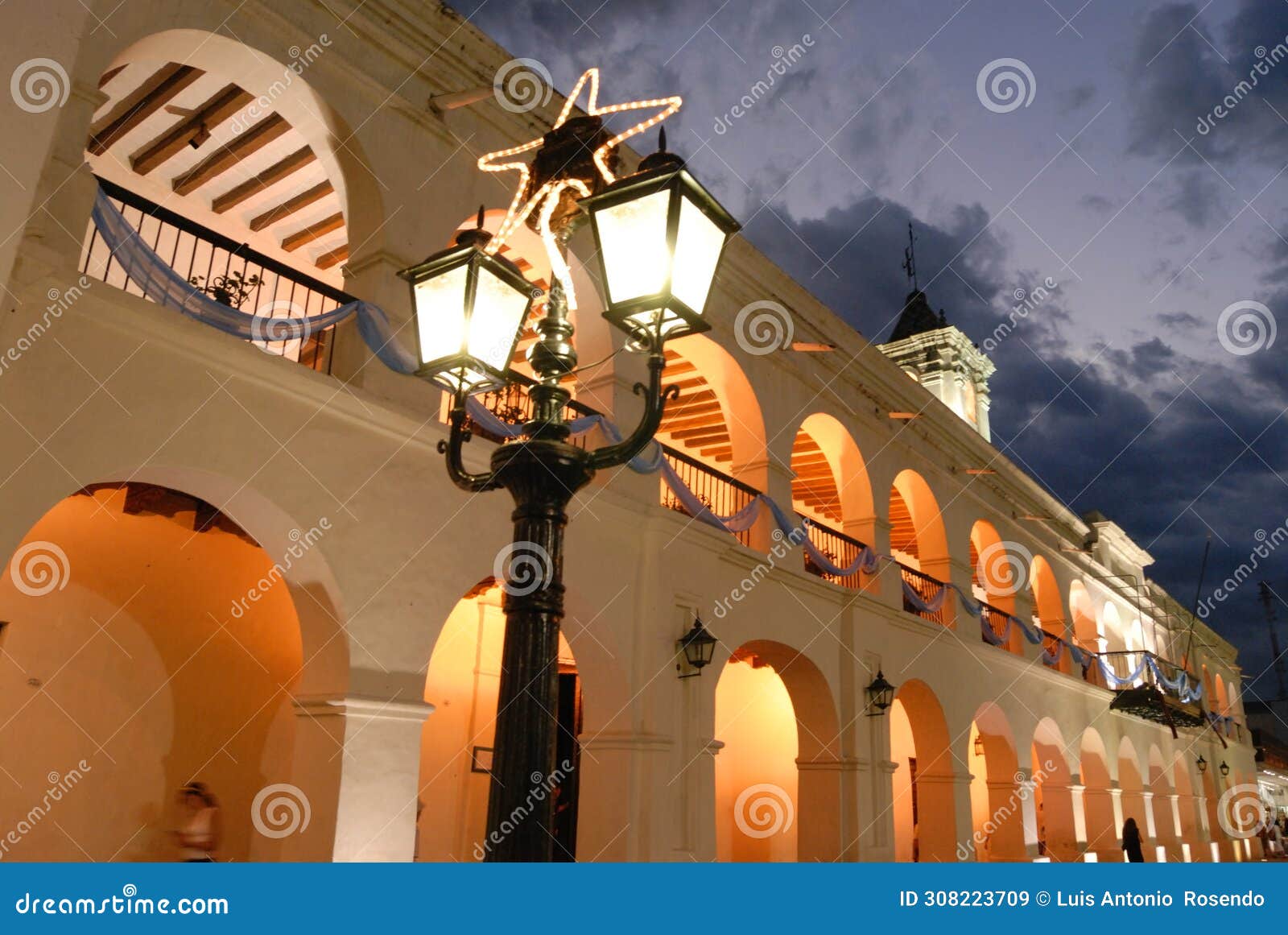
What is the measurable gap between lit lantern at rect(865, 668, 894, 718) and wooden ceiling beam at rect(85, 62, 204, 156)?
9753mm

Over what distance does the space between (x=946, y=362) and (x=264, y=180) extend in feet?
53.2

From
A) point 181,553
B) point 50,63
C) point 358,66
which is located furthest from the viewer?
point 181,553

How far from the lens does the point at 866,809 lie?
38.7ft

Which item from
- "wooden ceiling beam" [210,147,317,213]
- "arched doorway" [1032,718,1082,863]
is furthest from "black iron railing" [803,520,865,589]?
"wooden ceiling beam" [210,147,317,213]

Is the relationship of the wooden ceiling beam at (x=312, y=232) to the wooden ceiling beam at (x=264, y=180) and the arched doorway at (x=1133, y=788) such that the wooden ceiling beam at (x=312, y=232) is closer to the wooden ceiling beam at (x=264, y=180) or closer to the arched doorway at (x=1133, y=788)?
the wooden ceiling beam at (x=264, y=180)

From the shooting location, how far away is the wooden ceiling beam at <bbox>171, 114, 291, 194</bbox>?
870 centimetres

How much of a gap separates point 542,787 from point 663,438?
12.0m

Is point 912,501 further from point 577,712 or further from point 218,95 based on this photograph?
point 218,95

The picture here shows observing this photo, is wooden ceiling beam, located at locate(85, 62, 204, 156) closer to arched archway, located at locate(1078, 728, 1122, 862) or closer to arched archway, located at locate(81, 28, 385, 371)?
arched archway, located at locate(81, 28, 385, 371)

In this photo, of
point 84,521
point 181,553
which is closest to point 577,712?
point 181,553

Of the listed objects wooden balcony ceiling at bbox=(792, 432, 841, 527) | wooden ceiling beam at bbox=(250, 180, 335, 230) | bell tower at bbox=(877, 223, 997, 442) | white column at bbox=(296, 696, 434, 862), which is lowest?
white column at bbox=(296, 696, 434, 862)

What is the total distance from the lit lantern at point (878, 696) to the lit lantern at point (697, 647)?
143 inches

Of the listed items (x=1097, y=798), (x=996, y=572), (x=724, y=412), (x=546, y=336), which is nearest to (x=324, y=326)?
(x=546, y=336)

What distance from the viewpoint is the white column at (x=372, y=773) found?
20.9 feet
